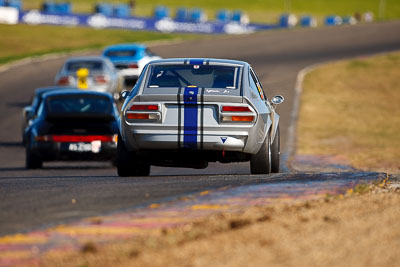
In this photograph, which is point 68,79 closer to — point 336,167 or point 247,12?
point 336,167

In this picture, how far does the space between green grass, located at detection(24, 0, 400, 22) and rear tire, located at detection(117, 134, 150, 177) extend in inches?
2761

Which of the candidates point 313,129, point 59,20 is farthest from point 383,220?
point 59,20

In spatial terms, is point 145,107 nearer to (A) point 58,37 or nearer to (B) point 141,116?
(B) point 141,116

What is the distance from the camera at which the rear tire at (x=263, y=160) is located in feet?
36.2

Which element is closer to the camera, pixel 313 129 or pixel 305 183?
pixel 305 183

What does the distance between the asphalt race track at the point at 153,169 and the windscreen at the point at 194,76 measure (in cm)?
115

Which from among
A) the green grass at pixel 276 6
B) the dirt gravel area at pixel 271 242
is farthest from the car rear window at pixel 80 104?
the green grass at pixel 276 6

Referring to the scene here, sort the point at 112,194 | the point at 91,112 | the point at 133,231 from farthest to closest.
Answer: the point at 91,112 → the point at 112,194 → the point at 133,231

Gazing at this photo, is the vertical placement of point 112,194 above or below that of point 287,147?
above

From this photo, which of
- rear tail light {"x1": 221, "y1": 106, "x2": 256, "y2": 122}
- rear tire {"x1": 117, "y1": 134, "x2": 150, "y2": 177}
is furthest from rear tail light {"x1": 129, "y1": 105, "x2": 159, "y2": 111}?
rear tail light {"x1": 221, "y1": 106, "x2": 256, "y2": 122}

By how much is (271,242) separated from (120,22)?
51406 millimetres

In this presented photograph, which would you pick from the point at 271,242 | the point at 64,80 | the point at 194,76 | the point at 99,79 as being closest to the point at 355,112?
the point at 99,79

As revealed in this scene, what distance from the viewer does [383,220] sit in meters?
6.93

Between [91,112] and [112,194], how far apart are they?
745 cm
